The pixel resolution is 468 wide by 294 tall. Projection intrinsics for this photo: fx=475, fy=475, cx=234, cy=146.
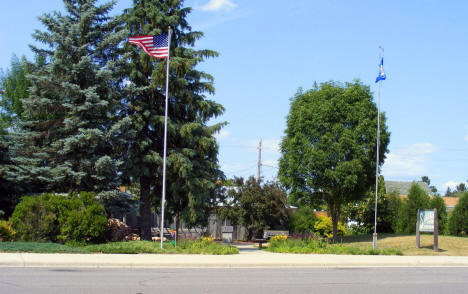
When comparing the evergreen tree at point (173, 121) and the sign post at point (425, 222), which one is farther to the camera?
the sign post at point (425, 222)

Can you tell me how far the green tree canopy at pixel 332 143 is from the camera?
2891 centimetres

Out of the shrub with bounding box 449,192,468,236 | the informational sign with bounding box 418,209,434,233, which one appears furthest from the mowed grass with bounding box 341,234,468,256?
the shrub with bounding box 449,192,468,236

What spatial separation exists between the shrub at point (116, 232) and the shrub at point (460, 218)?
85.6 ft

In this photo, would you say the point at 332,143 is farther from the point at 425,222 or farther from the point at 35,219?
the point at 35,219

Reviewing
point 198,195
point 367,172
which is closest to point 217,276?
point 198,195

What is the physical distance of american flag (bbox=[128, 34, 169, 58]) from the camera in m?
21.2

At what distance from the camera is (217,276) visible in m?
13.2

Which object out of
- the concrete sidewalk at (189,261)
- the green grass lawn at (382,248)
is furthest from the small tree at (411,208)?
the concrete sidewalk at (189,261)

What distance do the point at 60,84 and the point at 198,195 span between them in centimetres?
839

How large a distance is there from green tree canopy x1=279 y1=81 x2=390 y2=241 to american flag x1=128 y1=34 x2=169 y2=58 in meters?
11.7

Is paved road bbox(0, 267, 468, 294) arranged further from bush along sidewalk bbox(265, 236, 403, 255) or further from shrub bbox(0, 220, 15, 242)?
shrub bbox(0, 220, 15, 242)

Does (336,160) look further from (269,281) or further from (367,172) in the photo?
(269,281)

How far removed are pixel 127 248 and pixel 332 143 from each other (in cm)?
1520

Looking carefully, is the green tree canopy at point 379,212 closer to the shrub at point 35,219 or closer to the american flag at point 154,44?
the american flag at point 154,44
